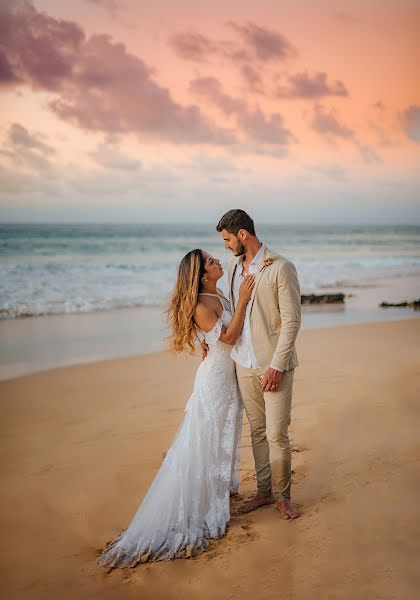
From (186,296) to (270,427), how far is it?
100 cm

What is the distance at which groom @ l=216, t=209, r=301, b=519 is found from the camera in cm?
350

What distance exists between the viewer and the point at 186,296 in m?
3.66

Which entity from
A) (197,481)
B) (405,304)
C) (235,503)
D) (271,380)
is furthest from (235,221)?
(405,304)

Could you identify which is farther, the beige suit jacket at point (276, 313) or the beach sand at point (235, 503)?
the beige suit jacket at point (276, 313)

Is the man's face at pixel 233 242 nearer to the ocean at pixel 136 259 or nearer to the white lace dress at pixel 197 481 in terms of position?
the white lace dress at pixel 197 481

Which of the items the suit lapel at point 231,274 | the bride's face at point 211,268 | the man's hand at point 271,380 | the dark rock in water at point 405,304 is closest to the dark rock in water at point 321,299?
the dark rock in water at point 405,304

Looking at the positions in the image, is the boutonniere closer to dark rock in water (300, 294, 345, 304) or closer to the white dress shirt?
the white dress shirt

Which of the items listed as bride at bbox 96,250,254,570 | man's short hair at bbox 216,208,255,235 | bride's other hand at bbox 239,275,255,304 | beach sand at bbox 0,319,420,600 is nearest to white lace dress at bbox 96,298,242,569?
bride at bbox 96,250,254,570

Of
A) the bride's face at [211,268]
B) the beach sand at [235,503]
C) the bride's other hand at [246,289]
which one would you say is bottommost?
the beach sand at [235,503]

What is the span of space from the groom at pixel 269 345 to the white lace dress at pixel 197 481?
0.15 m

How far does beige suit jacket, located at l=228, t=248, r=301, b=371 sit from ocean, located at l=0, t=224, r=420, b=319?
10496 millimetres

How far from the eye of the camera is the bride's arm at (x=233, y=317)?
11.8ft

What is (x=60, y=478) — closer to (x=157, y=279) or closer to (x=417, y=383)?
(x=417, y=383)

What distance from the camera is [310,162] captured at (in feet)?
93.5
